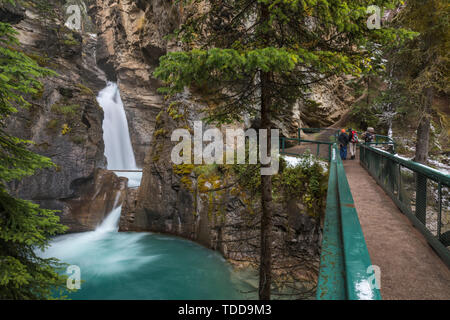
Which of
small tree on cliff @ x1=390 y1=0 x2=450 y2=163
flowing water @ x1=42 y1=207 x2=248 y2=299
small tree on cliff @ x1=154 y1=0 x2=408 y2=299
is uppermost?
small tree on cliff @ x1=390 y1=0 x2=450 y2=163

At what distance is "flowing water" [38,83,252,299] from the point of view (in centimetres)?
898

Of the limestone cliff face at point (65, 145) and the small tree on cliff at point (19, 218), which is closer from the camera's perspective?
the small tree on cliff at point (19, 218)

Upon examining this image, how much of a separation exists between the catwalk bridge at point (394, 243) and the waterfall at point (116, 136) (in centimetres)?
2070

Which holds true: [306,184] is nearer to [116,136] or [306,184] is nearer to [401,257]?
[401,257]

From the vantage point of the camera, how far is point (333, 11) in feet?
15.3

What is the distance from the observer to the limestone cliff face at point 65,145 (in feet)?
51.8

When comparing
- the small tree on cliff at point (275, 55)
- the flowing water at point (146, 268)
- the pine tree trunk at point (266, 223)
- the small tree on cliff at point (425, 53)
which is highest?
the small tree on cliff at point (425, 53)

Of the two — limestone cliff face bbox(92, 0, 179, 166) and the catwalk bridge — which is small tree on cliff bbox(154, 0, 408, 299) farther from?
limestone cliff face bbox(92, 0, 179, 166)

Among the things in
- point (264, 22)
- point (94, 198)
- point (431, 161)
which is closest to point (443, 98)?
point (431, 161)

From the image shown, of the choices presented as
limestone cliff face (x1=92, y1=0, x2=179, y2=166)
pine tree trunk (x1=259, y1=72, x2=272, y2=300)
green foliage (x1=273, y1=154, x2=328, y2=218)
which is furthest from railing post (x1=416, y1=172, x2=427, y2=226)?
limestone cliff face (x1=92, y1=0, x2=179, y2=166)

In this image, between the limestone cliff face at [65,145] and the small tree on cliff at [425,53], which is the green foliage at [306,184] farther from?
the limestone cliff face at [65,145]

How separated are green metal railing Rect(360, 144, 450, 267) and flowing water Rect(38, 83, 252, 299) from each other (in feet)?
19.6

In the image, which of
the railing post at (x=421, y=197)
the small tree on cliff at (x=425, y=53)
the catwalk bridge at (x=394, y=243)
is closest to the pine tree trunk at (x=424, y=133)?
the small tree on cliff at (x=425, y=53)
